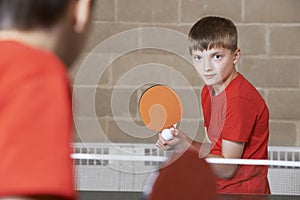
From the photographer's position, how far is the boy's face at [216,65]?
7.14ft

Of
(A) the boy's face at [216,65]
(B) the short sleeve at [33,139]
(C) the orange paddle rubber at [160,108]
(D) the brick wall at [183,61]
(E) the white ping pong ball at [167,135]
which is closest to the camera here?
(B) the short sleeve at [33,139]

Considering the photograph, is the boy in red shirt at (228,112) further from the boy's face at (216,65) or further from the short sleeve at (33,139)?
the short sleeve at (33,139)

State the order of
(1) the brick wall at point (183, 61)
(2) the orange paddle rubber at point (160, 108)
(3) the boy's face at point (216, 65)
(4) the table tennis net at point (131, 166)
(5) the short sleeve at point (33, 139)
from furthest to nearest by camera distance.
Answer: (1) the brick wall at point (183, 61) < (3) the boy's face at point (216, 65) < (4) the table tennis net at point (131, 166) < (2) the orange paddle rubber at point (160, 108) < (5) the short sleeve at point (33, 139)

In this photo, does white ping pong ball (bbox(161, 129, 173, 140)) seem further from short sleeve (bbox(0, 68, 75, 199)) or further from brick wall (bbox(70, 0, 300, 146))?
short sleeve (bbox(0, 68, 75, 199))

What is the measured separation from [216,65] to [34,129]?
165 cm

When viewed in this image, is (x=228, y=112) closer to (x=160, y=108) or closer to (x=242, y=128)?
(x=242, y=128)

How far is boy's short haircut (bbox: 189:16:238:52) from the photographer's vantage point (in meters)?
2.19

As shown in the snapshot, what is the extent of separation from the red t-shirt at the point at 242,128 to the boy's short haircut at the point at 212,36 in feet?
0.35

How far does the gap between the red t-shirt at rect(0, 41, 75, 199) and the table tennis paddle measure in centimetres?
112

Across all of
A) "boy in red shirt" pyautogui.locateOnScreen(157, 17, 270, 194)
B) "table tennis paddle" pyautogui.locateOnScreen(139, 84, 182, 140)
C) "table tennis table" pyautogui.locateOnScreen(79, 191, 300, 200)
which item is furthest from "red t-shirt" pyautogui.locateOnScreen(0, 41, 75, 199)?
"boy in red shirt" pyautogui.locateOnScreen(157, 17, 270, 194)

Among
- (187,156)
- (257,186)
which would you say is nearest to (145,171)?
(257,186)

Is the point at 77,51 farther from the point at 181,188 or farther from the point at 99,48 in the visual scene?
the point at 99,48

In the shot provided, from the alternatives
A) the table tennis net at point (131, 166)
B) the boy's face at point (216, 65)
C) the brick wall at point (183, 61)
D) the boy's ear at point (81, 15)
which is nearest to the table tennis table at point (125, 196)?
the table tennis net at point (131, 166)

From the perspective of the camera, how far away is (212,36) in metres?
2.19
